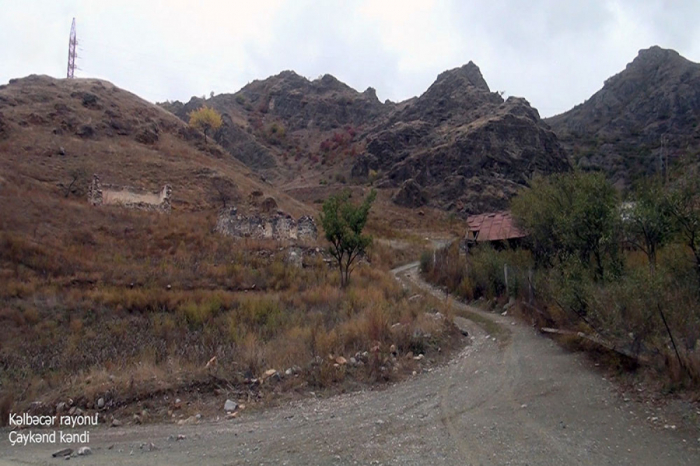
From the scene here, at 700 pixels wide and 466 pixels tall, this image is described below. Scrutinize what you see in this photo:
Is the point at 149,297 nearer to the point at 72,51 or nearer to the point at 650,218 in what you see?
the point at 650,218

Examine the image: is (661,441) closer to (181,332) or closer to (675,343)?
(675,343)

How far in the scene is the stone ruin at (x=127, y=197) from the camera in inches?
1070

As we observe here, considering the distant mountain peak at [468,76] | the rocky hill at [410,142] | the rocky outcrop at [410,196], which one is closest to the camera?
the rocky outcrop at [410,196]

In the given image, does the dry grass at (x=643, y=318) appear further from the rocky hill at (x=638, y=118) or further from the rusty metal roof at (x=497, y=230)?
the rocky hill at (x=638, y=118)

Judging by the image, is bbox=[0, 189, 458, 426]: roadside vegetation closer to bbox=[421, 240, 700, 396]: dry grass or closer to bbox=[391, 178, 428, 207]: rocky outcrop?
bbox=[421, 240, 700, 396]: dry grass

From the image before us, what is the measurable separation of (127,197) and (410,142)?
5185 cm

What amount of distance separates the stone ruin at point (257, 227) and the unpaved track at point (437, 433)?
19.1 m

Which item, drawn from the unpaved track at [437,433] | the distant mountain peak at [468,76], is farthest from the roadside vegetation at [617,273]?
the distant mountain peak at [468,76]

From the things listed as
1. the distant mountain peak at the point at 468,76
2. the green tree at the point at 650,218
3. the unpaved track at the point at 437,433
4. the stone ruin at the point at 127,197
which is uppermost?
the distant mountain peak at the point at 468,76

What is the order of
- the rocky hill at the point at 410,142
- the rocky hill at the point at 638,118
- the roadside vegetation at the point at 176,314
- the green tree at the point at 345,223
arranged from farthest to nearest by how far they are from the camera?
1. the rocky hill at the point at 638,118
2. the rocky hill at the point at 410,142
3. the green tree at the point at 345,223
4. the roadside vegetation at the point at 176,314

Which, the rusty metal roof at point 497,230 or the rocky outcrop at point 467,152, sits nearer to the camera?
the rusty metal roof at point 497,230

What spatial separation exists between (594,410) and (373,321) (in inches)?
214

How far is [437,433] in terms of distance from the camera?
5805mm

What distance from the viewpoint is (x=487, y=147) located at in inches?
2586
